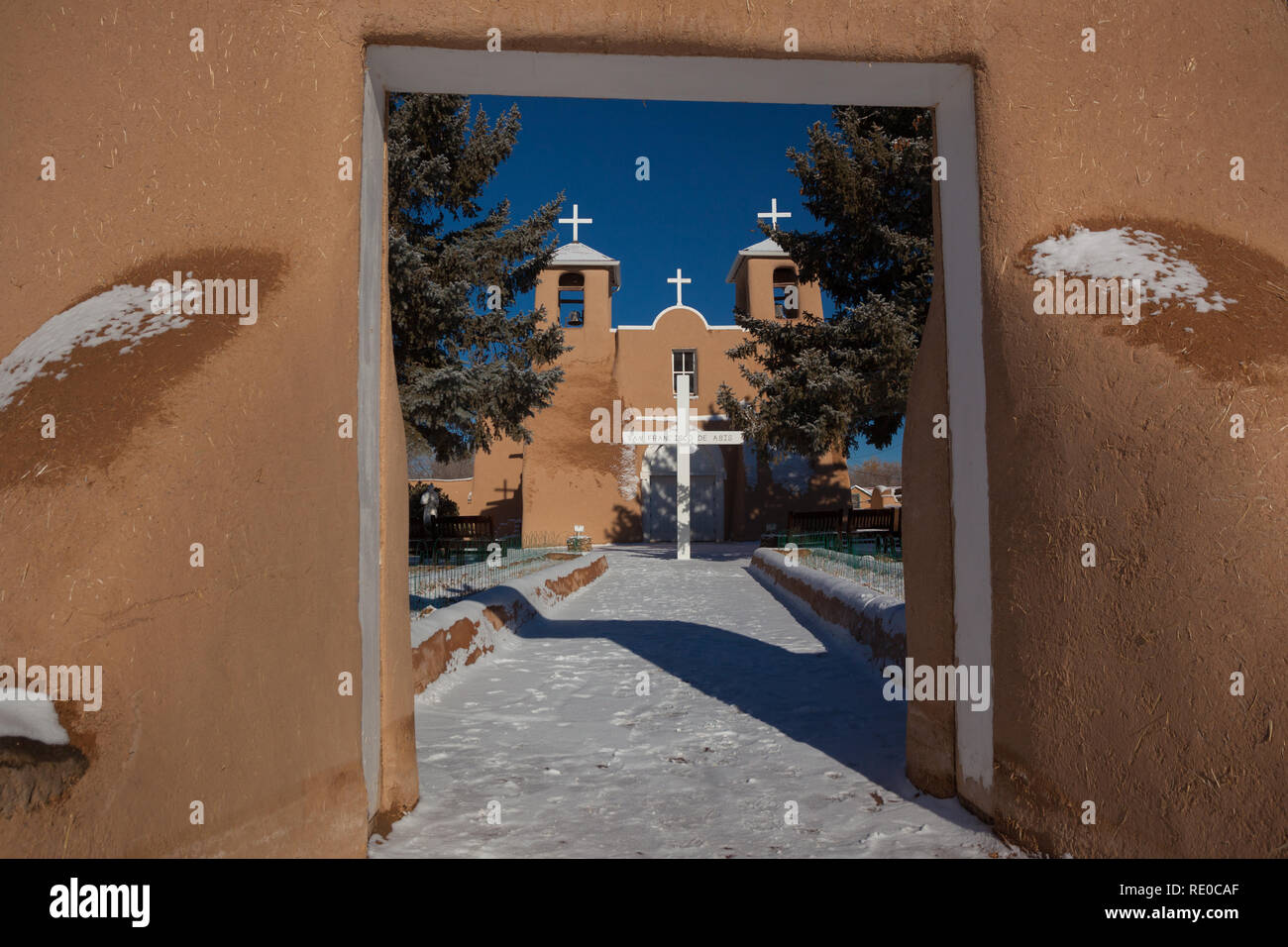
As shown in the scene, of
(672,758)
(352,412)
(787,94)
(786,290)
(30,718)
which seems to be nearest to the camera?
(30,718)

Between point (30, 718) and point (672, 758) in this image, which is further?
point (672, 758)

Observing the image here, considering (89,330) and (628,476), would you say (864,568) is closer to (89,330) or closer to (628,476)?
(89,330)

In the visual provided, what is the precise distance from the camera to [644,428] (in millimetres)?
27156

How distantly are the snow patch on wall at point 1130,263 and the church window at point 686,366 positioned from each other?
80.5 ft

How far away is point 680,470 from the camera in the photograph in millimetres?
20578

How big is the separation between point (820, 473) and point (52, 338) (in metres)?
25.2

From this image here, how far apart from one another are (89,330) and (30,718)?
1376 millimetres

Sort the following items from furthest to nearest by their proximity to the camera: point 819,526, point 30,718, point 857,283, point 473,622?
point 819,526
point 857,283
point 473,622
point 30,718

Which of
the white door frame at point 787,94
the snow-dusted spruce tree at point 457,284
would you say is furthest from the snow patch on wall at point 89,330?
the snow-dusted spruce tree at point 457,284

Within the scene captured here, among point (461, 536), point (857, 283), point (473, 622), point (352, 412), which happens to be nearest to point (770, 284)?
point (857, 283)

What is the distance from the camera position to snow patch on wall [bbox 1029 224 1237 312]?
2924mm

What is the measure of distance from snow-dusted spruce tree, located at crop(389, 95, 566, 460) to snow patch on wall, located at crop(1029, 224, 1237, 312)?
11246mm

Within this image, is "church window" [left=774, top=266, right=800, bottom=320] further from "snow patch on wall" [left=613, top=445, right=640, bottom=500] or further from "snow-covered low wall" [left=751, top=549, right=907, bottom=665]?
"snow-covered low wall" [left=751, top=549, right=907, bottom=665]

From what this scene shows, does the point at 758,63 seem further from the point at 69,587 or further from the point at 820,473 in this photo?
the point at 820,473
